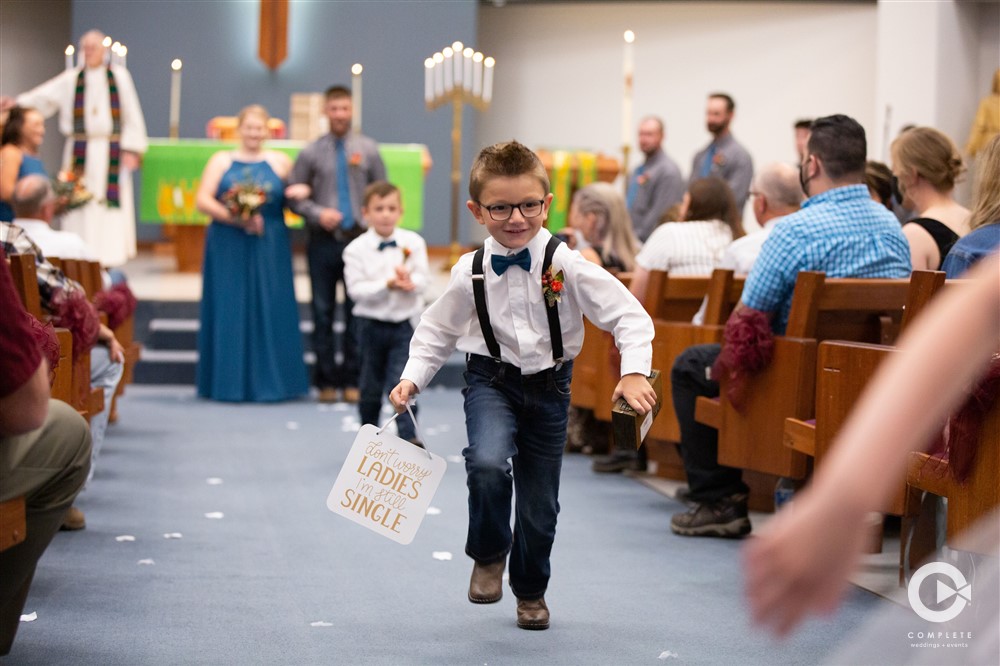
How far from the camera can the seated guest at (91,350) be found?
4309 millimetres

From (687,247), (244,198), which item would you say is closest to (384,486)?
(687,247)

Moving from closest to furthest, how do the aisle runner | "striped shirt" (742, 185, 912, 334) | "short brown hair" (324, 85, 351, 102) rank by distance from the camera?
the aisle runner → "striped shirt" (742, 185, 912, 334) → "short brown hair" (324, 85, 351, 102)

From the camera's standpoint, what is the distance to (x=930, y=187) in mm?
4980

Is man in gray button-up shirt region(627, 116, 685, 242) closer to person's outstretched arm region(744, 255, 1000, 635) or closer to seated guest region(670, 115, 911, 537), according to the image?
seated guest region(670, 115, 911, 537)

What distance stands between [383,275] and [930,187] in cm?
284

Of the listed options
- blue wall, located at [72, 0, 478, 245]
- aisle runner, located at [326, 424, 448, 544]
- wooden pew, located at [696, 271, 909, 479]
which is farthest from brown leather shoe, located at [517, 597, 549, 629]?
blue wall, located at [72, 0, 478, 245]

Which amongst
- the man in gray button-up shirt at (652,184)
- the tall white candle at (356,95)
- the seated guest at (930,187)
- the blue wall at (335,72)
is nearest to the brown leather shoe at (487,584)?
the seated guest at (930,187)

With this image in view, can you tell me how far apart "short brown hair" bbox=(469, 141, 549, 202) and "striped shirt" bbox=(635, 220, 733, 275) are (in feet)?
8.66

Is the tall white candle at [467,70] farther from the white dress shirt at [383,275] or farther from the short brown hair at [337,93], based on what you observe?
the white dress shirt at [383,275]

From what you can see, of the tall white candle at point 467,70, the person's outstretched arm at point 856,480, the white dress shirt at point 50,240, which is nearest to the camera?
the person's outstretched arm at point 856,480

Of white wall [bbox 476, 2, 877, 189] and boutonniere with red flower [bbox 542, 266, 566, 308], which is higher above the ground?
white wall [bbox 476, 2, 877, 189]

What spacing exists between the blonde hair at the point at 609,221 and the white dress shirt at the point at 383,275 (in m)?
0.93

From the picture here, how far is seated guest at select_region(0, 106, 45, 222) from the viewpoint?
6930 mm

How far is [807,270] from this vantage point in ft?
14.9
